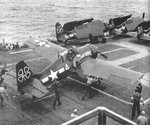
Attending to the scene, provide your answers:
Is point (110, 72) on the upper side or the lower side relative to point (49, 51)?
lower

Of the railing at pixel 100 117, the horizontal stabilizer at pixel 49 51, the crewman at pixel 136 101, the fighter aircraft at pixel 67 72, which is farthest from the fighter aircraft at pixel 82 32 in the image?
the railing at pixel 100 117

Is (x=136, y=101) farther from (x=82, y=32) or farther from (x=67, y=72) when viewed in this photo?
(x=82, y=32)

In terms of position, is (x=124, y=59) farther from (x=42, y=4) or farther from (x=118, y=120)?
(x=42, y=4)

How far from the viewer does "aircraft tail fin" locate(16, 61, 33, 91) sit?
13.1m

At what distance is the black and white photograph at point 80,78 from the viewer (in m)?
12.5

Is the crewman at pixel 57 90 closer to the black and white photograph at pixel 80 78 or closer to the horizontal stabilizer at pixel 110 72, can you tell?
the black and white photograph at pixel 80 78

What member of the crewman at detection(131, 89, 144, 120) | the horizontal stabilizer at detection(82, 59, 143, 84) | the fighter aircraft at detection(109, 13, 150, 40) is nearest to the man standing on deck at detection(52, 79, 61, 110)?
the horizontal stabilizer at detection(82, 59, 143, 84)

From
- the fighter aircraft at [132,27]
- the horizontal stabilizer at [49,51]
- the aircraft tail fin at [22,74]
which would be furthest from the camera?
the fighter aircraft at [132,27]

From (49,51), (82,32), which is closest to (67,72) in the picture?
(49,51)

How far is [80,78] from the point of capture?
16.9 m

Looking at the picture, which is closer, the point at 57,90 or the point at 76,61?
the point at 57,90

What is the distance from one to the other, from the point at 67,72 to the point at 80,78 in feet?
5.76

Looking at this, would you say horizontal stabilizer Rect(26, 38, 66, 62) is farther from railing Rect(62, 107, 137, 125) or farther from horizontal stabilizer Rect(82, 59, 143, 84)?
railing Rect(62, 107, 137, 125)

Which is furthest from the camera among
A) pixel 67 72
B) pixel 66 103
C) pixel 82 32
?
pixel 82 32
